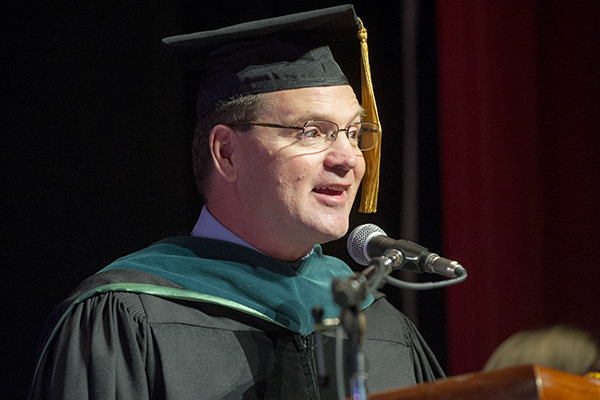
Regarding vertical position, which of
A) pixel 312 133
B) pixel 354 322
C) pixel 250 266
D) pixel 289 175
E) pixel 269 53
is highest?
pixel 269 53

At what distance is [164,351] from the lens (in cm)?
159

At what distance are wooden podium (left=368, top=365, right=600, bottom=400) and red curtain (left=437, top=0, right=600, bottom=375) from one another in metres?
1.96

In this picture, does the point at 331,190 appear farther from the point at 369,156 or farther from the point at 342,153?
the point at 369,156

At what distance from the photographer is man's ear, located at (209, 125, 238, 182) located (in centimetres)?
198

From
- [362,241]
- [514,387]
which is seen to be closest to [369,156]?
[362,241]

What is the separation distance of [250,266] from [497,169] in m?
1.52

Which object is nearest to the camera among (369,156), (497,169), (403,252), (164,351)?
(403,252)

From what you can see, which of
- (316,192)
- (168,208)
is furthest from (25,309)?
(316,192)

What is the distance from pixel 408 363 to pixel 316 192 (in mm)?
667

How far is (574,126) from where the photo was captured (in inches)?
107

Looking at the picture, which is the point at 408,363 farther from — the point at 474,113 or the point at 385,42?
the point at 385,42

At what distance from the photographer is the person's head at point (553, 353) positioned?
164cm

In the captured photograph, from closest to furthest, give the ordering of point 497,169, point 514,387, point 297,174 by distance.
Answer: point 514,387, point 297,174, point 497,169

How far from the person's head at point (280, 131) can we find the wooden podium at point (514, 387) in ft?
3.06
